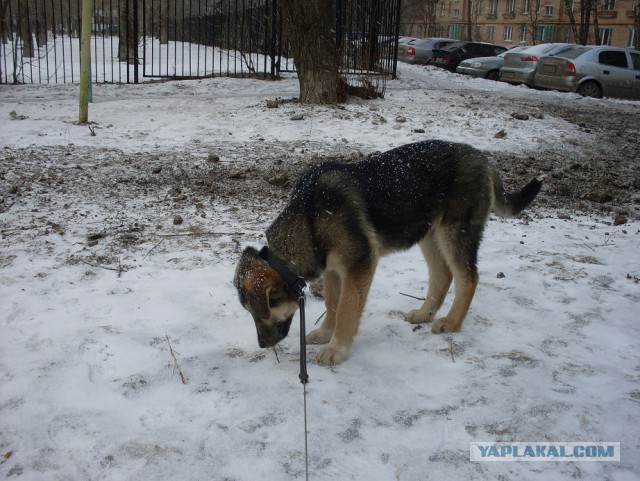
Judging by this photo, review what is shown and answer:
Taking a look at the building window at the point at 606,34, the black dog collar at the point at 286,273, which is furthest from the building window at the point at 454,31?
the black dog collar at the point at 286,273

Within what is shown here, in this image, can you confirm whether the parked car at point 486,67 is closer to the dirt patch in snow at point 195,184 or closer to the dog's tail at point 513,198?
the dirt patch in snow at point 195,184

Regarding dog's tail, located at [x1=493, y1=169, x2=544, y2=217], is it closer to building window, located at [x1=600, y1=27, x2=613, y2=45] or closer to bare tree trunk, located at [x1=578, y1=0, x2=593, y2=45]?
bare tree trunk, located at [x1=578, y1=0, x2=593, y2=45]

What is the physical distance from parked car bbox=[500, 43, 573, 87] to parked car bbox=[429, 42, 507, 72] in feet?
21.9

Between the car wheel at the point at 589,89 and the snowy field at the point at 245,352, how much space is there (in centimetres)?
1403

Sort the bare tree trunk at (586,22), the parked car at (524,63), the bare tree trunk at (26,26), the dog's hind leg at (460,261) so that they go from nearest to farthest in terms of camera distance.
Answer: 1. the dog's hind leg at (460,261)
2. the bare tree trunk at (26,26)
3. the parked car at (524,63)
4. the bare tree trunk at (586,22)

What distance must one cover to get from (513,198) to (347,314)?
1675 mm

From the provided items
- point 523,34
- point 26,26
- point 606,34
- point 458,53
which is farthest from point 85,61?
point 523,34

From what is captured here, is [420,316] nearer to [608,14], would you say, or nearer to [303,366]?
[303,366]

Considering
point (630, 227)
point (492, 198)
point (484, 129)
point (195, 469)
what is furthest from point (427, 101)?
point (195, 469)

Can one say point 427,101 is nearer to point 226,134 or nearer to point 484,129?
point 484,129

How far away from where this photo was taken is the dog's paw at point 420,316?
176 inches

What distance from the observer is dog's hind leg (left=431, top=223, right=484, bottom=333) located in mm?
4148

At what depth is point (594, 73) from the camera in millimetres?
19297

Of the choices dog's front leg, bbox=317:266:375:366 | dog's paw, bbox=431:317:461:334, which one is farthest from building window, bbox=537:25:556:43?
dog's front leg, bbox=317:266:375:366
